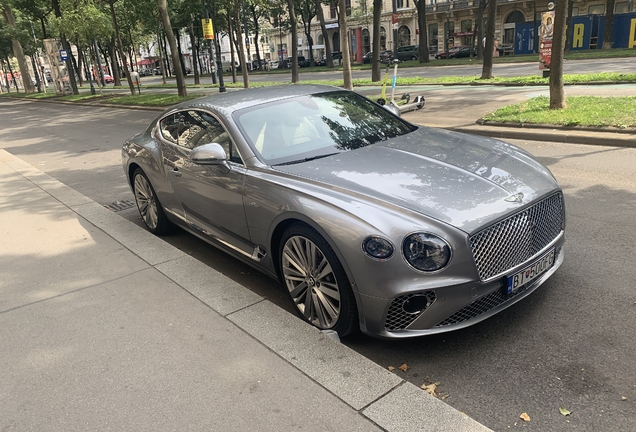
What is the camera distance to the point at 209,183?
4211mm

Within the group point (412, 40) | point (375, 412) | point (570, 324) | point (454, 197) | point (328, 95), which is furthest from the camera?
point (412, 40)

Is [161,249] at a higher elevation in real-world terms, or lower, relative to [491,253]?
lower

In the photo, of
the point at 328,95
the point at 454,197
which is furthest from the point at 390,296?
the point at 328,95

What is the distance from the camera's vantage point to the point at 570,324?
327cm

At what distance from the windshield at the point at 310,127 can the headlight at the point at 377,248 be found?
1176 mm

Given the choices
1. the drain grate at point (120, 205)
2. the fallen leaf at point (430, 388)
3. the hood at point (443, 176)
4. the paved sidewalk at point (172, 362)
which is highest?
the hood at point (443, 176)

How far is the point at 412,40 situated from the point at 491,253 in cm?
6431

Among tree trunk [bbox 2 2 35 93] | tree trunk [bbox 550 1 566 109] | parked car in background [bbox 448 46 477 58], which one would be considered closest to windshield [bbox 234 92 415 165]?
tree trunk [bbox 550 1 566 109]

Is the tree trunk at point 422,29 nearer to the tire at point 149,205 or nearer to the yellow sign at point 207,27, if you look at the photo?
the yellow sign at point 207,27

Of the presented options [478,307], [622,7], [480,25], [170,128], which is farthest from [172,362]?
[622,7]

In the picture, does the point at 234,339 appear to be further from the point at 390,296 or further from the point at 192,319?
the point at 390,296

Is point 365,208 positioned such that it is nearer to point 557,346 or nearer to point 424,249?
point 424,249

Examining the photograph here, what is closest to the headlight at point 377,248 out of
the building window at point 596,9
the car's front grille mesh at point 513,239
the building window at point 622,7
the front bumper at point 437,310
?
the front bumper at point 437,310

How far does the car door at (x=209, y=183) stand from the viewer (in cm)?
393
